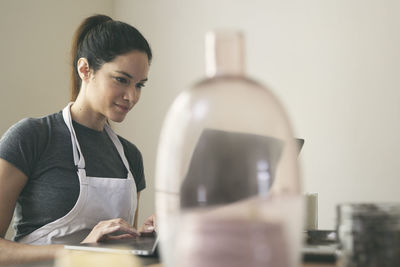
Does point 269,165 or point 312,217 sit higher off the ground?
point 269,165

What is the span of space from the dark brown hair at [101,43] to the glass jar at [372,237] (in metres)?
1.43

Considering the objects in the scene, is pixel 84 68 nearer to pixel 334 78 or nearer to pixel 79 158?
pixel 79 158

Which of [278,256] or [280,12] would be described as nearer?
[278,256]

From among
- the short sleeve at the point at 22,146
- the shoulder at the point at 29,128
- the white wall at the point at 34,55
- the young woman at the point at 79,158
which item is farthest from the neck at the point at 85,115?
the white wall at the point at 34,55

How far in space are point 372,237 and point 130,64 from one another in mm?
1439

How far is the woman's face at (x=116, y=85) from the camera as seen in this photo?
179 centimetres

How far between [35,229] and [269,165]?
1369 mm

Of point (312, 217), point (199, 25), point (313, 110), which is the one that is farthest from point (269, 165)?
point (199, 25)

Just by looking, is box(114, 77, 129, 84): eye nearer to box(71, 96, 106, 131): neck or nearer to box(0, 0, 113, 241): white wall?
box(71, 96, 106, 131): neck

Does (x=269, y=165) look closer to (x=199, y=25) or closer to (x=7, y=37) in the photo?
(x=7, y=37)

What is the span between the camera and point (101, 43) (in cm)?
182

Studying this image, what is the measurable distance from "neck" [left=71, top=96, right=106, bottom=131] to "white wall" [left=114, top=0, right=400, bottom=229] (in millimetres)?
1085

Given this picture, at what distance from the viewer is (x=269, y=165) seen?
403mm

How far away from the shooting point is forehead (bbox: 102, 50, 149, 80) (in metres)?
1.79
